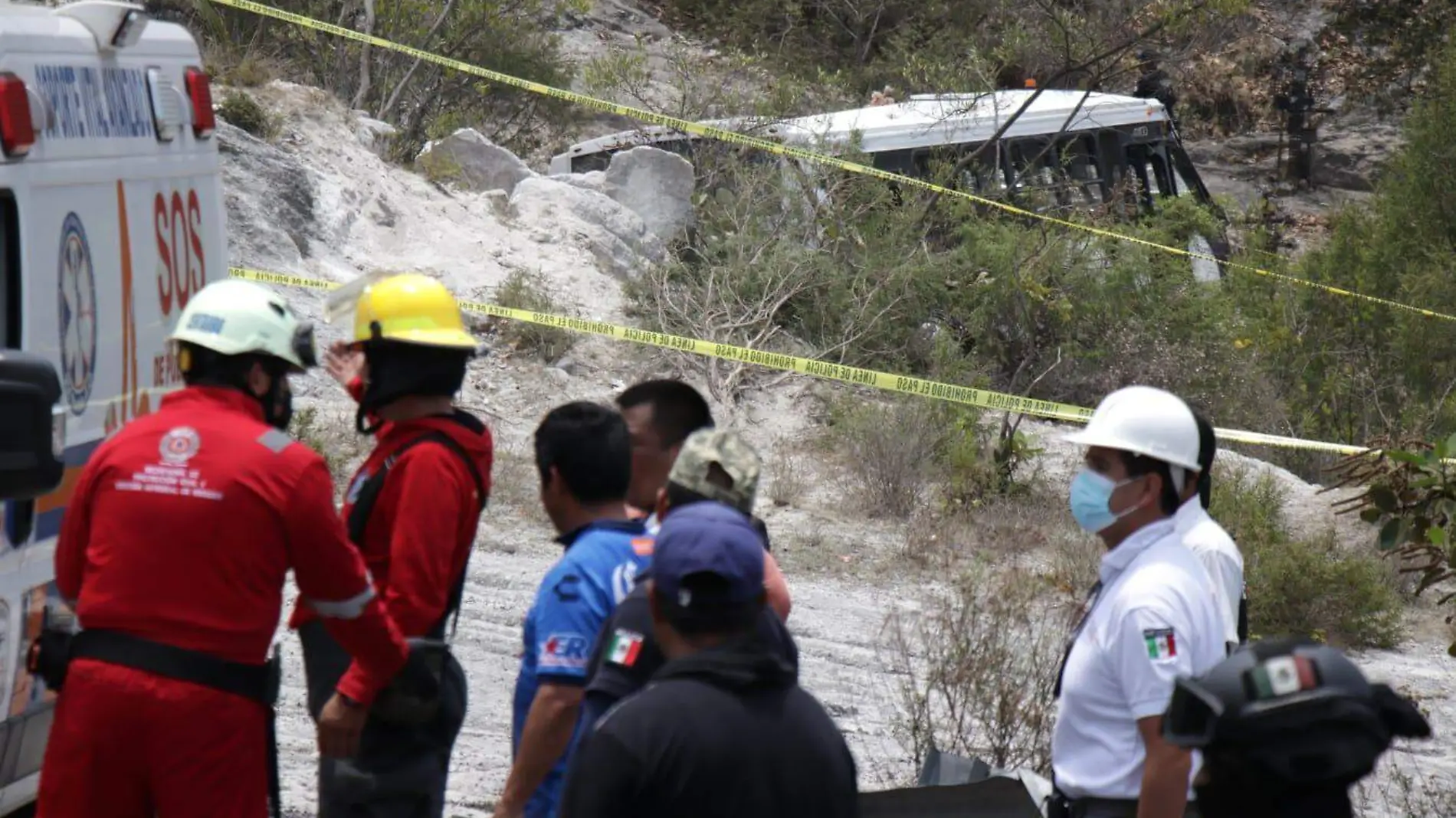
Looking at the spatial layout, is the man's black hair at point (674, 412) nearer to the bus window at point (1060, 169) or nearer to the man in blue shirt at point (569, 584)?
the man in blue shirt at point (569, 584)

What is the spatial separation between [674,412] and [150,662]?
4.33 feet

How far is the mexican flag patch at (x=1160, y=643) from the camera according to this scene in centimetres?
330

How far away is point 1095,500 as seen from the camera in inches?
145

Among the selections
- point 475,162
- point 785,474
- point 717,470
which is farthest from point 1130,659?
point 475,162

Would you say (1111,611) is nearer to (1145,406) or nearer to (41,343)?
(1145,406)

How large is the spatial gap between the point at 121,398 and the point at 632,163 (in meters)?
10.9

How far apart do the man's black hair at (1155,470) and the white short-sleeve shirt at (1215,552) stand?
0.29m

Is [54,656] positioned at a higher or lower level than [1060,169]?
higher

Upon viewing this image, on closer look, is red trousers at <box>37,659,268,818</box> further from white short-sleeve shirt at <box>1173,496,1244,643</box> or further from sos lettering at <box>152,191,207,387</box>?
white short-sleeve shirt at <box>1173,496,1244,643</box>

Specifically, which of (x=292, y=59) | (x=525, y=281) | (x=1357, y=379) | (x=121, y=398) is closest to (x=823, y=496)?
(x=525, y=281)

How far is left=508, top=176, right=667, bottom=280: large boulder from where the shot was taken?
14.1 meters

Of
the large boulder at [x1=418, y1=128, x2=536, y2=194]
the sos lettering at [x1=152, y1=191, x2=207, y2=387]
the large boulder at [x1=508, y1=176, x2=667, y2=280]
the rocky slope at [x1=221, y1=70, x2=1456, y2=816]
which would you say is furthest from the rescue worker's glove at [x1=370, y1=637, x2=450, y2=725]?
the large boulder at [x1=418, y1=128, x2=536, y2=194]

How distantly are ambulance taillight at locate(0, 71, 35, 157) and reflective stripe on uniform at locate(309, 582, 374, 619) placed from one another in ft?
4.15

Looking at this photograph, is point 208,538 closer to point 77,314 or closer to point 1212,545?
point 77,314
